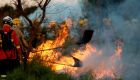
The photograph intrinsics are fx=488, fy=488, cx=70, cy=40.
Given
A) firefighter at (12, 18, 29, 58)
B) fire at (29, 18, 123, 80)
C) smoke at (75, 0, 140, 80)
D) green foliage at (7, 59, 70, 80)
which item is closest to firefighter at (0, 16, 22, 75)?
green foliage at (7, 59, 70, 80)

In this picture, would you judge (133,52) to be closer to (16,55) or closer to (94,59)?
(94,59)

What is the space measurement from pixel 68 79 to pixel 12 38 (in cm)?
198

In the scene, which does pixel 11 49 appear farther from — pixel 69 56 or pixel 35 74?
pixel 69 56

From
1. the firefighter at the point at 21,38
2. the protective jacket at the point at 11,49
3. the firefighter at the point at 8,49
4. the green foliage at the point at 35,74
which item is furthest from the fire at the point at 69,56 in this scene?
the protective jacket at the point at 11,49

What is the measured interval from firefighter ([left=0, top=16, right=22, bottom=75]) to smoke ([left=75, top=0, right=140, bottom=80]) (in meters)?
7.38

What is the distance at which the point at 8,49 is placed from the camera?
545 inches

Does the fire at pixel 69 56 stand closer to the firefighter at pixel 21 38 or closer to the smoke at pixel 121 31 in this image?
the smoke at pixel 121 31

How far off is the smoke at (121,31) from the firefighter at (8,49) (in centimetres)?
738

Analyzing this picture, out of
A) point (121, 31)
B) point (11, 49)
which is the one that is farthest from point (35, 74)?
point (121, 31)

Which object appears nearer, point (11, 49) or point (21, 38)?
point (11, 49)

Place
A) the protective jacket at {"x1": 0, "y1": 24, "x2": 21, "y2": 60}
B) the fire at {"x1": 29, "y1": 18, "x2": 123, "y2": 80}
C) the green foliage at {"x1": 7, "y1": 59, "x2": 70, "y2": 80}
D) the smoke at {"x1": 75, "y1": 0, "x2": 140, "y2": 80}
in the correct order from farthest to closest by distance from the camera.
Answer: the smoke at {"x1": 75, "y1": 0, "x2": 140, "y2": 80} → the fire at {"x1": 29, "y1": 18, "x2": 123, "y2": 80} → the green foliage at {"x1": 7, "y1": 59, "x2": 70, "y2": 80} → the protective jacket at {"x1": 0, "y1": 24, "x2": 21, "y2": 60}

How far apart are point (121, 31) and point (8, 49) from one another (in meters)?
9.80

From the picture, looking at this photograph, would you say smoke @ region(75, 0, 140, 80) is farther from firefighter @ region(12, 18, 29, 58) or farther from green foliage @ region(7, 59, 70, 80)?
green foliage @ region(7, 59, 70, 80)

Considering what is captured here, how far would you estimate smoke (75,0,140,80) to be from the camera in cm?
2175
